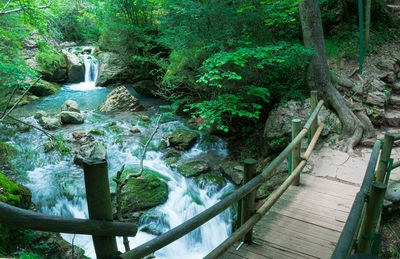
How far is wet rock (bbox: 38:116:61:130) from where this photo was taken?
29.0 ft

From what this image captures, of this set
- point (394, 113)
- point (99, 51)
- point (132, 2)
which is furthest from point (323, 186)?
point (99, 51)

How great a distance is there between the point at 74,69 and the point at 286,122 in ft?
43.7

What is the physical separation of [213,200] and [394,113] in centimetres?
507

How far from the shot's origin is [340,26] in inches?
352

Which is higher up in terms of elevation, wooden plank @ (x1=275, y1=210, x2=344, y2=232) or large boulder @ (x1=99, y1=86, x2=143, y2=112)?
large boulder @ (x1=99, y1=86, x2=143, y2=112)

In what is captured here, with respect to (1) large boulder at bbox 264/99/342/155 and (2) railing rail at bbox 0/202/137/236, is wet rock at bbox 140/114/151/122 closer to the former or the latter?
(1) large boulder at bbox 264/99/342/155

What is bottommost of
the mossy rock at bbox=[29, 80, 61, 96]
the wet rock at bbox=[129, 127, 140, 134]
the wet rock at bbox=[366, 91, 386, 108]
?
the wet rock at bbox=[129, 127, 140, 134]

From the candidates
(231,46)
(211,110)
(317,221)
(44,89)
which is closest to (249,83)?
(231,46)

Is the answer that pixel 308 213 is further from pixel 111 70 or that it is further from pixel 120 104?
pixel 111 70

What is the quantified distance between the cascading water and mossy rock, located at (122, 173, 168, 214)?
16cm

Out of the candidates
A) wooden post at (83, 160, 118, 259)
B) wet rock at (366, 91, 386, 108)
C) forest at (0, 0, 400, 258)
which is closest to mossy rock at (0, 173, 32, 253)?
forest at (0, 0, 400, 258)

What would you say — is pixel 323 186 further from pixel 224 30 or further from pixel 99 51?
pixel 99 51

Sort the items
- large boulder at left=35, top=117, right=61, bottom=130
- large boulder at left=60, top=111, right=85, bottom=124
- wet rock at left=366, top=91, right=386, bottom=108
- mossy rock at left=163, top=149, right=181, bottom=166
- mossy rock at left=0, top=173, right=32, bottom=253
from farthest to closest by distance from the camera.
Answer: large boulder at left=60, top=111, right=85, bottom=124
large boulder at left=35, top=117, right=61, bottom=130
mossy rock at left=163, top=149, right=181, bottom=166
wet rock at left=366, top=91, right=386, bottom=108
mossy rock at left=0, top=173, right=32, bottom=253

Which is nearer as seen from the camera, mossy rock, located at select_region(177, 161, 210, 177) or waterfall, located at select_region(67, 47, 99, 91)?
mossy rock, located at select_region(177, 161, 210, 177)
